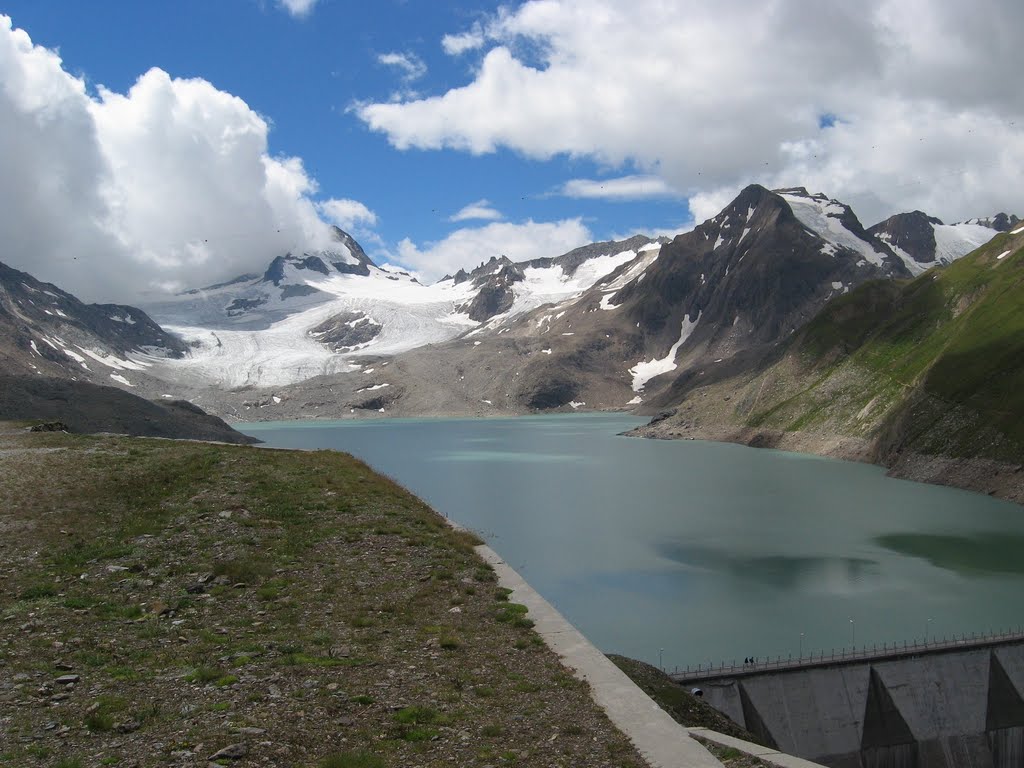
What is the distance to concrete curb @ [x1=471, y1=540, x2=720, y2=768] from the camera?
12.1 meters

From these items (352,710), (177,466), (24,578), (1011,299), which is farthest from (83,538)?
(1011,299)

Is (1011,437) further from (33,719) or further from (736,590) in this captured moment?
(33,719)

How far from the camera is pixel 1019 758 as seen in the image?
36250mm

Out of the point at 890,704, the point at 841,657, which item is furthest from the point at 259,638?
the point at 890,704

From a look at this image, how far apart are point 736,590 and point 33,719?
151 feet

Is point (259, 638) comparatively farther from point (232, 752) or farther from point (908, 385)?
point (908, 385)

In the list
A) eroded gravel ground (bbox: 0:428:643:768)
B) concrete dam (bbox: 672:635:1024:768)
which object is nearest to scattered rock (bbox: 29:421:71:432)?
eroded gravel ground (bbox: 0:428:643:768)

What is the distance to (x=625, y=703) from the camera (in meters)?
13.9

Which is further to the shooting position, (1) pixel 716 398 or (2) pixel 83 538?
(1) pixel 716 398

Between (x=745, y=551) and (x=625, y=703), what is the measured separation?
173ft

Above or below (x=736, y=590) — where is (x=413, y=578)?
above

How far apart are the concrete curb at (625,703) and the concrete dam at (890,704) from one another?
17.3 meters

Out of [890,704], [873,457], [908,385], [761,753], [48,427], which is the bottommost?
[890,704]

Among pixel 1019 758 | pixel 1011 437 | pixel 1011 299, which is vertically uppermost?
pixel 1011 299
